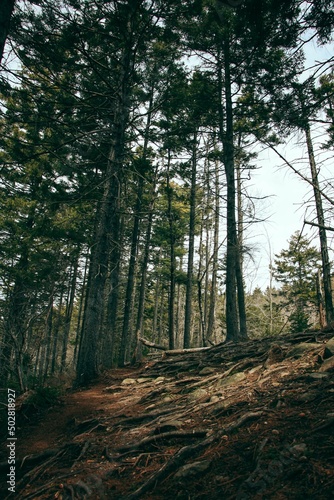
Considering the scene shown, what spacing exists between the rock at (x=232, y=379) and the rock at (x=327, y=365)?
1.43 m

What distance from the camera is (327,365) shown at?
4617 mm

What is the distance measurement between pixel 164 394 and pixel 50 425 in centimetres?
229

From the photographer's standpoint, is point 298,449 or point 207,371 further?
point 207,371

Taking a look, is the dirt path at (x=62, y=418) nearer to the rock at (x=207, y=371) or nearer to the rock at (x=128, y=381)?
the rock at (x=128, y=381)

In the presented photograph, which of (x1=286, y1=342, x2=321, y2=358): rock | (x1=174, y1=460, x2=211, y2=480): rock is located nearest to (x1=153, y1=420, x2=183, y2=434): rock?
(x1=174, y1=460, x2=211, y2=480): rock

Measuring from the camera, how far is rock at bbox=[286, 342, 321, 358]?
5664mm

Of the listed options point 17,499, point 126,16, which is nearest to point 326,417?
point 17,499

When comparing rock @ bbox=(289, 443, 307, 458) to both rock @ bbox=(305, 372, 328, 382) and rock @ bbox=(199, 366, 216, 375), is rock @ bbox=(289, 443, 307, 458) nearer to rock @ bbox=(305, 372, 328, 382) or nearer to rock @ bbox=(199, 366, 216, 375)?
rock @ bbox=(305, 372, 328, 382)

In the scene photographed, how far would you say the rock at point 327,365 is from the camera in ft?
14.8

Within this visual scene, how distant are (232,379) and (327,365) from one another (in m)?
1.73

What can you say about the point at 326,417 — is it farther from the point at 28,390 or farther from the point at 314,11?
the point at 28,390

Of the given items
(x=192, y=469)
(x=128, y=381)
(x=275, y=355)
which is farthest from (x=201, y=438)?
(x=128, y=381)

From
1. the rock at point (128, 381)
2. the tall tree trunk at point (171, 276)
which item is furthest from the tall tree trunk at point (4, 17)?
the tall tree trunk at point (171, 276)

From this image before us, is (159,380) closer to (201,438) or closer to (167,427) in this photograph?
(167,427)
